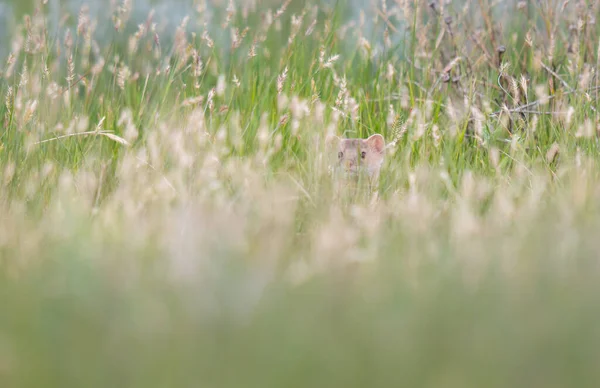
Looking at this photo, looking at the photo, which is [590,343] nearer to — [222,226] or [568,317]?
[568,317]

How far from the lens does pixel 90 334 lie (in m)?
1.60

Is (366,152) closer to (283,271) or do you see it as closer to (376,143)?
(376,143)

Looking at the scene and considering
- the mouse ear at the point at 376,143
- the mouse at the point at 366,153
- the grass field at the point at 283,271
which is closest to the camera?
the grass field at the point at 283,271

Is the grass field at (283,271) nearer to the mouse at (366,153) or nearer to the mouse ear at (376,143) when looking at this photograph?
the mouse at (366,153)

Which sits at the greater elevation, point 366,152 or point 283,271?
point 366,152

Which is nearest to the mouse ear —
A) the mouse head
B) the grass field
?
the mouse head

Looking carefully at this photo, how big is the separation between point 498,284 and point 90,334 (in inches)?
33.9

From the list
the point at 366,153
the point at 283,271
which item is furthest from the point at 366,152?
the point at 283,271

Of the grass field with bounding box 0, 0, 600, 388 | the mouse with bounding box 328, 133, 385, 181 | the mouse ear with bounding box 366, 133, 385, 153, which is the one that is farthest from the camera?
the mouse ear with bounding box 366, 133, 385, 153

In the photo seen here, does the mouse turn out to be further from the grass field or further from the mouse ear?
the grass field

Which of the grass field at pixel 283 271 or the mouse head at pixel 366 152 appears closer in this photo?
the grass field at pixel 283 271

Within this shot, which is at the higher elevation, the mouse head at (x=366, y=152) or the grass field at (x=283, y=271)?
the mouse head at (x=366, y=152)

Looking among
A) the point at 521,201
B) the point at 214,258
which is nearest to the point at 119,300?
the point at 214,258

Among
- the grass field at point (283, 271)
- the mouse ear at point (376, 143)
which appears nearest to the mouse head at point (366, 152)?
the mouse ear at point (376, 143)
